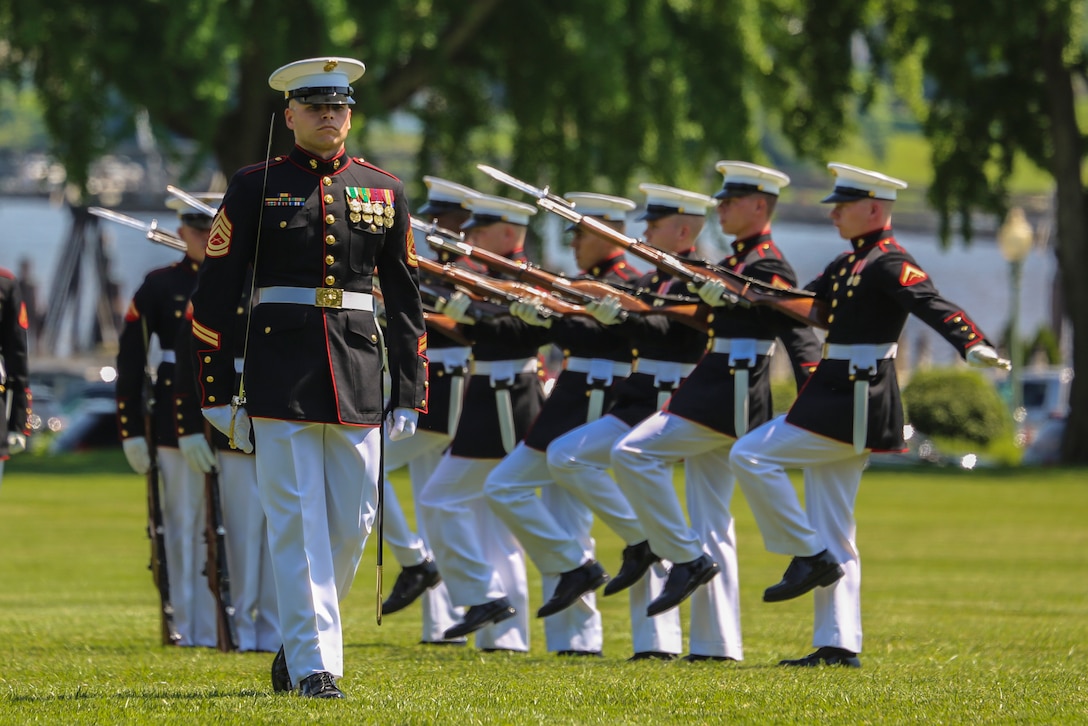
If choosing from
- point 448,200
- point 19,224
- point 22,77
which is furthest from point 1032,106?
point 19,224

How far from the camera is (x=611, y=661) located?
909 cm

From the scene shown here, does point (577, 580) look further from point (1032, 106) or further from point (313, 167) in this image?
point (1032, 106)

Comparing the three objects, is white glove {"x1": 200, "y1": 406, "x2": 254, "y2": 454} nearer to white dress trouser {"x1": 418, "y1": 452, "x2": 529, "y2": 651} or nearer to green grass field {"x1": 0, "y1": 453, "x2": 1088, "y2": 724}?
green grass field {"x1": 0, "y1": 453, "x2": 1088, "y2": 724}

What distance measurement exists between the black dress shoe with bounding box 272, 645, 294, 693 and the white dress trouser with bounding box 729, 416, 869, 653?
2.33 m

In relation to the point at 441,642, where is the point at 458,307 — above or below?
above

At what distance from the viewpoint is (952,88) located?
91.8 ft

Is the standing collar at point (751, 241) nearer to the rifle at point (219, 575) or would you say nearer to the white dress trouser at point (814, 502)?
the white dress trouser at point (814, 502)

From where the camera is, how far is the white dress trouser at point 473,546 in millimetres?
9547

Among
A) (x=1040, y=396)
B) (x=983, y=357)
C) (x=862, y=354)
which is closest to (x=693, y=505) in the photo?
(x=862, y=354)

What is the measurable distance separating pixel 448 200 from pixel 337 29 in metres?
11.9

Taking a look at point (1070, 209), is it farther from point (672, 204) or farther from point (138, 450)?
point (138, 450)

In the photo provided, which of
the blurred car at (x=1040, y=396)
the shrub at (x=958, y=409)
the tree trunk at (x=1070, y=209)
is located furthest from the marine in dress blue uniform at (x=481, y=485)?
the blurred car at (x=1040, y=396)

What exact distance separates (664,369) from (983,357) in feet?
6.27

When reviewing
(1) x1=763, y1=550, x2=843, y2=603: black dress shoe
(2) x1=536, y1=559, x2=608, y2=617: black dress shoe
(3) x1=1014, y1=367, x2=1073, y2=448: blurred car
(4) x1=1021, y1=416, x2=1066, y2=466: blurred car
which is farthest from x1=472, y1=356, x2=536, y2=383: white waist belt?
(3) x1=1014, y1=367, x2=1073, y2=448: blurred car
